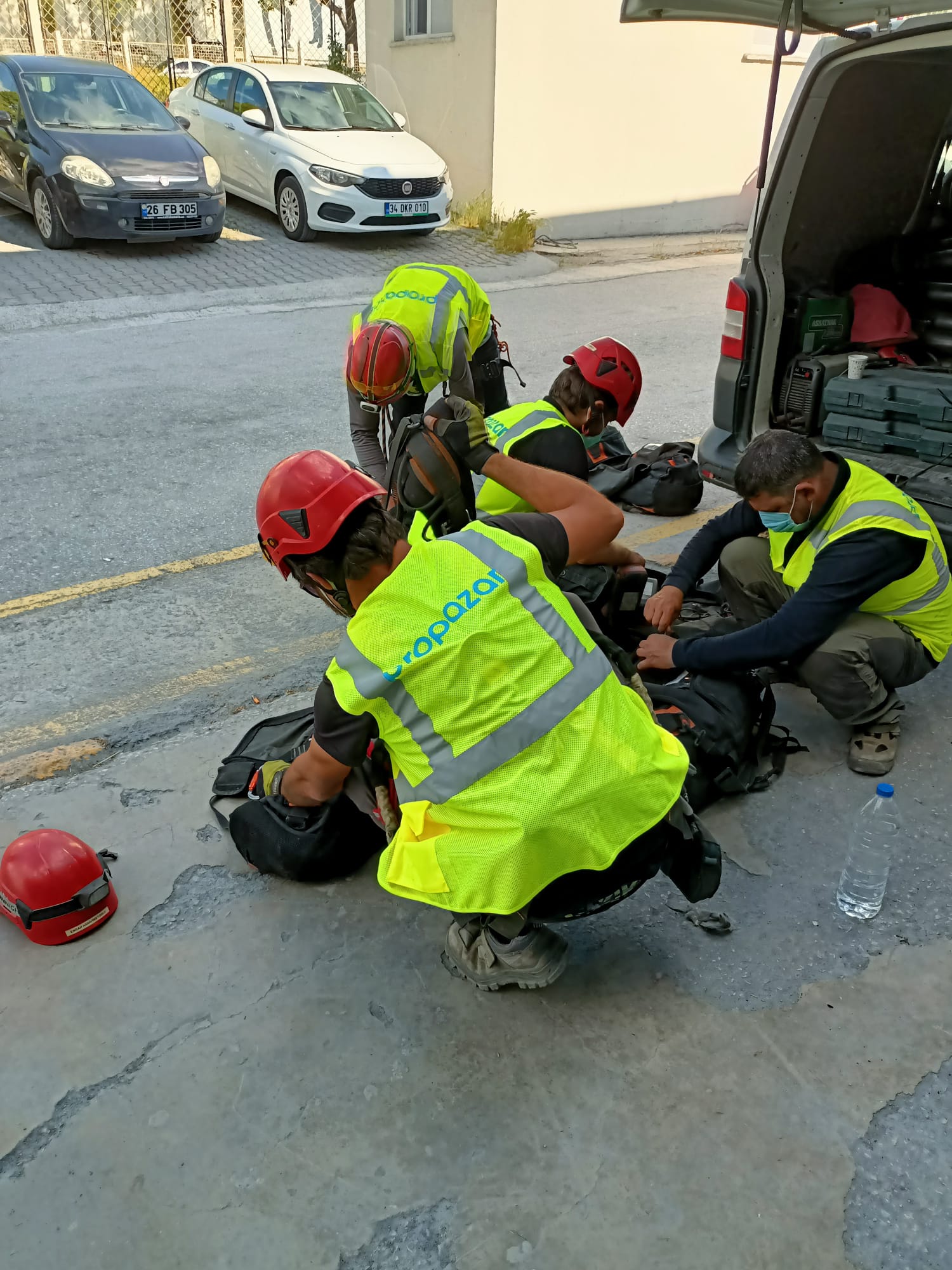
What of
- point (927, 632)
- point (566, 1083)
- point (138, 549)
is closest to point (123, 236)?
point (138, 549)

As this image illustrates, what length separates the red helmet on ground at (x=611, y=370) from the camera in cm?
373

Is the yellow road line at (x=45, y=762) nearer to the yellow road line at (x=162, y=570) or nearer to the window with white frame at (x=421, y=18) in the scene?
the yellow road line at (x=162, y=570)

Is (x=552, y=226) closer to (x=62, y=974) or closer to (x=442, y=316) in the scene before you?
(x=442, y=316)

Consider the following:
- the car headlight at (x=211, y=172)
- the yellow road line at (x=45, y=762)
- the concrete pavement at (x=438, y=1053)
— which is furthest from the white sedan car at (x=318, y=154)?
the yellow road line at (x=45, y=762)

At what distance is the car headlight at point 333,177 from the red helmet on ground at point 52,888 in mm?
11156

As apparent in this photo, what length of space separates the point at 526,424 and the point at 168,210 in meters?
9.15

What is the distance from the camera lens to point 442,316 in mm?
4625

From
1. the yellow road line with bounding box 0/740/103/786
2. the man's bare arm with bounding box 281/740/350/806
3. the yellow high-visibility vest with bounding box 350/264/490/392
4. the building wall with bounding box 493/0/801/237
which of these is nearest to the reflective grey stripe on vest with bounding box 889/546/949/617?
the man's bare arm with bounding box 281/740/350/806

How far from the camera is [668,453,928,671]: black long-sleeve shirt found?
3260 millimetres

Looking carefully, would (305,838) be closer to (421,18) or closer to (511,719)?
(511,719)

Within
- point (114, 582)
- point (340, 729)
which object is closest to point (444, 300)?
point (114, 582)

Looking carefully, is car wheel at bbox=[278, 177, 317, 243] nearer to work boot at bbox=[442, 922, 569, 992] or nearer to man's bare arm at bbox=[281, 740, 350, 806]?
man's bare arm at bbox=[281, 740, 350, 806]

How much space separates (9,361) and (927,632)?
743 centimetres

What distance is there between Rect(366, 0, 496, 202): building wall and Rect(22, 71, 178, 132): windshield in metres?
4.32
